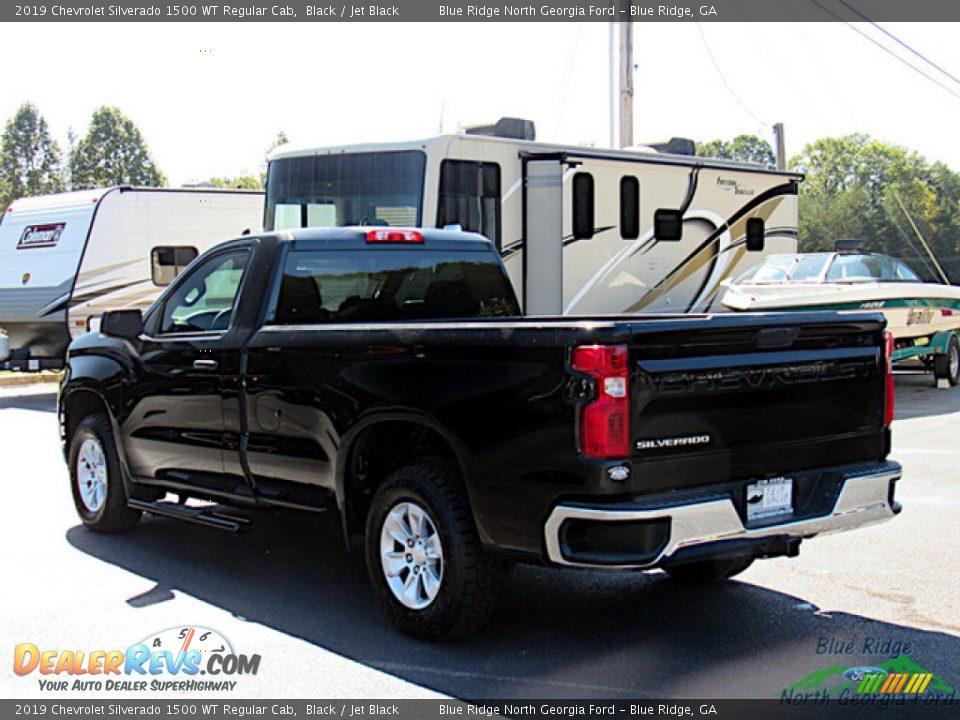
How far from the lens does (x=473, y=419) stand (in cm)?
522

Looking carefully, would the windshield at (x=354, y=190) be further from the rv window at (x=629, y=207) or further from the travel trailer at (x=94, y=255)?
the travel trailer at (x=94, y=255)

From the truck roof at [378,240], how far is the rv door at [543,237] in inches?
300

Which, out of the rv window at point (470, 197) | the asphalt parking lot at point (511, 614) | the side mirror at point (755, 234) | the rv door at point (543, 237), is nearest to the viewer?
the asphalt parking lot at point (511, 614)

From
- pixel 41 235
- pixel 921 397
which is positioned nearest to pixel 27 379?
pixel 41 235

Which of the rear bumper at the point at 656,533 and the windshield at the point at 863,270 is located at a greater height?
the windshield at the point at 863,270

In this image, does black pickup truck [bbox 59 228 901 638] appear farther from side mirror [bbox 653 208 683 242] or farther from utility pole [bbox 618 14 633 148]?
utility pole [bbox 618 14 633 148]

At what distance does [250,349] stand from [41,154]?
7675 cm

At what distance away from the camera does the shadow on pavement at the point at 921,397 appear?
14617mm

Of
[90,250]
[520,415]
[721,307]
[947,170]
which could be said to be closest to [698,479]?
[520,415]

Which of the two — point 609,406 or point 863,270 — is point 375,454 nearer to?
point 609,406

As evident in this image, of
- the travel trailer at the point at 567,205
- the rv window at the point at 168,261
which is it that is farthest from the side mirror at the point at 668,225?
the rv window at the point at 168,261

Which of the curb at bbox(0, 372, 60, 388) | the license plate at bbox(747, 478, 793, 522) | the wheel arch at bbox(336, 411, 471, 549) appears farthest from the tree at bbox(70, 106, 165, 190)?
the license plate at bbox(747, 478, 793, 522)

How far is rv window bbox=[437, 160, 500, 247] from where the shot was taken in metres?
13.9

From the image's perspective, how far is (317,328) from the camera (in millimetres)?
6172
